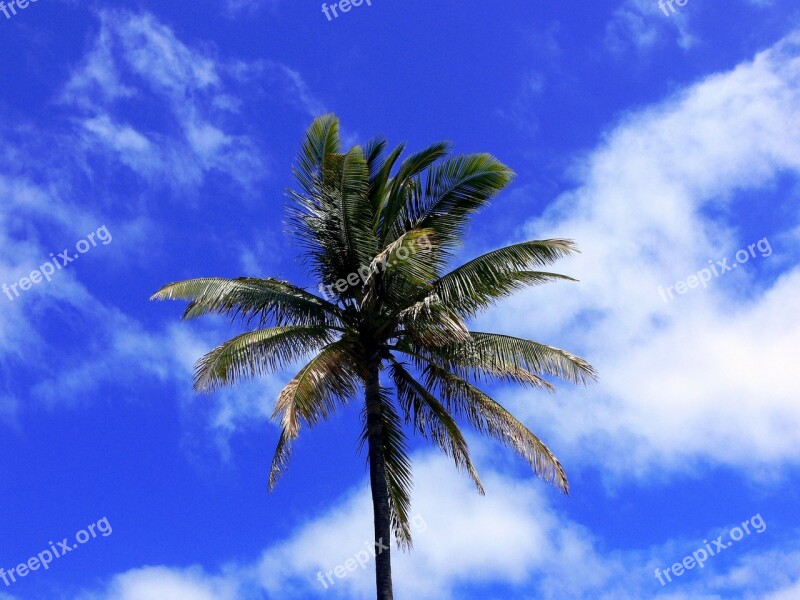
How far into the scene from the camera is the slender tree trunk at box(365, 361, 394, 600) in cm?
1623

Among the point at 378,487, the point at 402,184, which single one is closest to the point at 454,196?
the point at 402,184

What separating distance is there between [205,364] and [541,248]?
21.3ft

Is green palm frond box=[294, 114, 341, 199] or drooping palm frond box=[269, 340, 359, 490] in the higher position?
green palm frond box=[294, 114, 341, 199]

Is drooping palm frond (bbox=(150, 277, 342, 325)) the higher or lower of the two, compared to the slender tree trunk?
higher

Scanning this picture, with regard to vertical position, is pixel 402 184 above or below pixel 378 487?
above

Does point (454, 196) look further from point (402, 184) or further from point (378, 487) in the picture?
point (378, 487)

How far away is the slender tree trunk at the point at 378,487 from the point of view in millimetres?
16234

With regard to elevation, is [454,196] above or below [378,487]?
above

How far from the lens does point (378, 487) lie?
1702 cm

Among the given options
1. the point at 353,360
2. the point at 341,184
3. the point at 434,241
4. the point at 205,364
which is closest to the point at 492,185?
the point at 434,241

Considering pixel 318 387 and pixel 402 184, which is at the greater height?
pixel 402 184

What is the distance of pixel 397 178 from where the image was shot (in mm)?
19016

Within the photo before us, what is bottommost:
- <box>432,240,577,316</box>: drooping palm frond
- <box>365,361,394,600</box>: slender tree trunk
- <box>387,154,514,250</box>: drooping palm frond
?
<box>365,361,394,600</box>: slender tree trunk

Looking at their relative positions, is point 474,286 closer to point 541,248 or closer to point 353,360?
point 541,248
